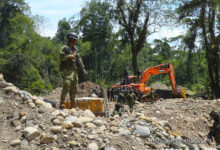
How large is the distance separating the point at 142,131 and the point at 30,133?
1.97 meters

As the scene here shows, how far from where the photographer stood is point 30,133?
3146mm

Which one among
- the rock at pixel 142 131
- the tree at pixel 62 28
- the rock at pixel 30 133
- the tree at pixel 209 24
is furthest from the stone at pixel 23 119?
the tree at pixel 62 28

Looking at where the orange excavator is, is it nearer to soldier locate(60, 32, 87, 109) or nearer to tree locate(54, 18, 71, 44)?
soldier locate(60, 32, 87, 109)

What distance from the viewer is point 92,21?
31.2 metres

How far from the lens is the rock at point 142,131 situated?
162 inches

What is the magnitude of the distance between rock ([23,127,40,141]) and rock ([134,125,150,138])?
1794 mm

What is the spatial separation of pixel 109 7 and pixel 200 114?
13340 millimetres

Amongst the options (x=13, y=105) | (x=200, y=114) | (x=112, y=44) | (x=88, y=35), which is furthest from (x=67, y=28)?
(x=13, y=105)

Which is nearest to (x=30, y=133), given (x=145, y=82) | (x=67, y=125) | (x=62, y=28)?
(x=67, y=125)

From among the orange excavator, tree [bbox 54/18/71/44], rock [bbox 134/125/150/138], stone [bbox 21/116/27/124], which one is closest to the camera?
stone [bbox 21/116/27/124]

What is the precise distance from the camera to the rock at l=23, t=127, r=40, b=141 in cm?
314

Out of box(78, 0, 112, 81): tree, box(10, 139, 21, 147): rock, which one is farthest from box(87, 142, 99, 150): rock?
box(78, 0, 112, 81): tree

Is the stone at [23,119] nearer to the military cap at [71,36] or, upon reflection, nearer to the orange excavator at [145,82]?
the military cap at [71,36]

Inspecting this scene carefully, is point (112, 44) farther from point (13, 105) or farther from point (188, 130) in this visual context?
point (13, 105)
